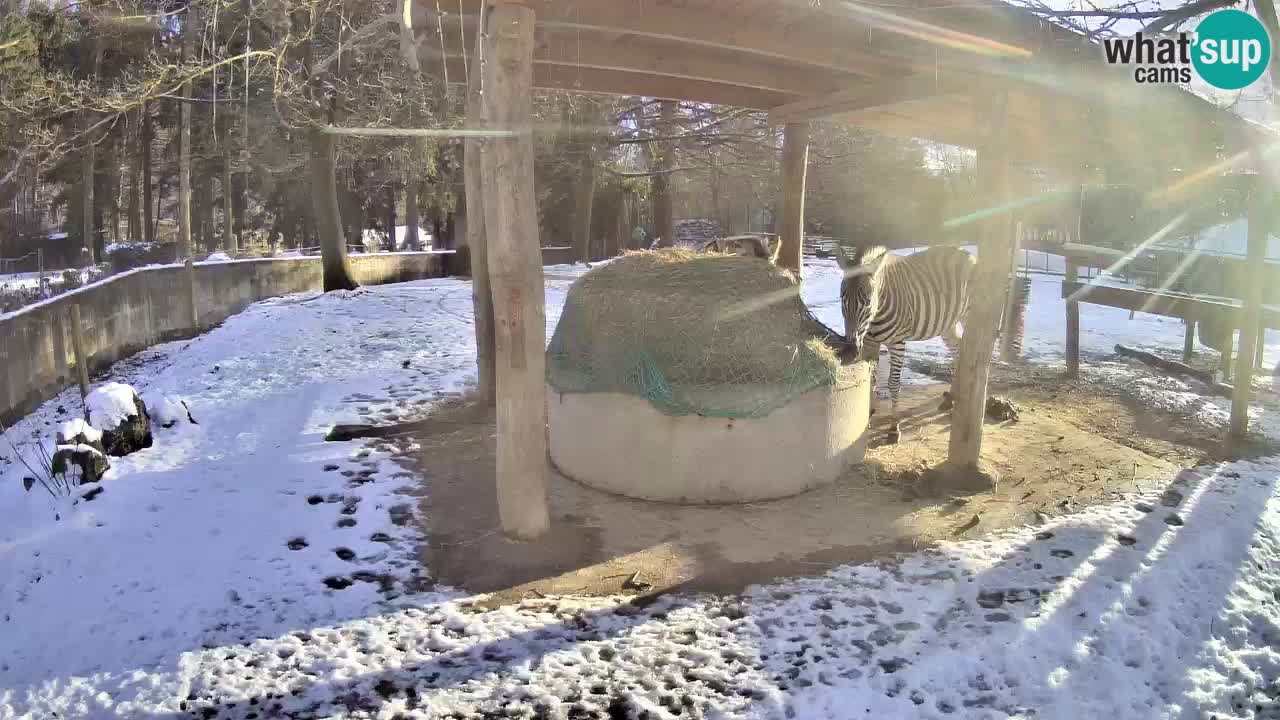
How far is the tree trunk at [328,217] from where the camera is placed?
17.2 meters

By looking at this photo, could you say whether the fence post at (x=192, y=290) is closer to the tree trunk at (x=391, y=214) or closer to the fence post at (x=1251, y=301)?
the fence post at (x=1251, y=301)

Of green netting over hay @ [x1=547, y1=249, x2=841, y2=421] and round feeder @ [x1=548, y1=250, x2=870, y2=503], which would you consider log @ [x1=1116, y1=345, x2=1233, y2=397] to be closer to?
round feeder @ [x1=548, y1=250, x2=870, y2=503]

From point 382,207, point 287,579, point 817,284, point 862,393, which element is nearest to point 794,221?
point 862,393

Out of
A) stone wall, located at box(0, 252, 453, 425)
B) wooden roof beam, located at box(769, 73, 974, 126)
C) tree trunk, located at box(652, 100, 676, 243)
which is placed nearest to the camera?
wooden roof beam, located at box(769, 73, 974, 126)

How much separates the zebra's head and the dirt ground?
3.50 ft

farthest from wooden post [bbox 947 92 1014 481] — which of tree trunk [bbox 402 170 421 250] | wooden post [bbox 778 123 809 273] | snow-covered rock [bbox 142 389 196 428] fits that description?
tree trunk [bbox 402 170 421 250]

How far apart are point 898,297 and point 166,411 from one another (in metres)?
7.39

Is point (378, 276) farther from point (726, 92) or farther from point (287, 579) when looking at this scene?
point (287, 579)

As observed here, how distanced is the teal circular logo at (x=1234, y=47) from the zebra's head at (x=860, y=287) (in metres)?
4.59

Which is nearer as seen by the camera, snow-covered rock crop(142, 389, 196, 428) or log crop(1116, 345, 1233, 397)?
snow-covered rock crop(142, 389, 196, 428)

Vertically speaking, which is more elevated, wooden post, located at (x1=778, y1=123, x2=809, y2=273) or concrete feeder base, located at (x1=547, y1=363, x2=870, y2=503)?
wooden post, located at (x1=778, y1=123, x2=809, y2=273)

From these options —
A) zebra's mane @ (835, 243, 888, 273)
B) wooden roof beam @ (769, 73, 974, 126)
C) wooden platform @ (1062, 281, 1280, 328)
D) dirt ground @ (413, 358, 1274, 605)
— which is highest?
wooden roof beam @ (769, 73, 974, 126)

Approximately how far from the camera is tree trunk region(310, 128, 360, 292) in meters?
17.2

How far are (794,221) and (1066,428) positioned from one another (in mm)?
3503
